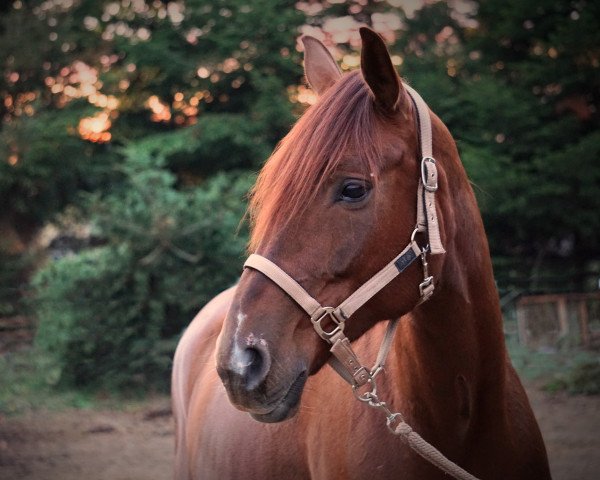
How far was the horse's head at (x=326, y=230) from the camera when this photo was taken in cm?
165

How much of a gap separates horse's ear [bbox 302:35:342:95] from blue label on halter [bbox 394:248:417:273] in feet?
2.54

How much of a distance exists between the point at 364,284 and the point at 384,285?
0.05 m

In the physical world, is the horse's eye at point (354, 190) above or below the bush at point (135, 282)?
above

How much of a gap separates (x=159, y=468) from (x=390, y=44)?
743cm

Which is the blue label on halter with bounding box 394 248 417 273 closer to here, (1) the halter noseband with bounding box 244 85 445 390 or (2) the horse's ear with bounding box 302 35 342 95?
(1) the halter noseband with bounding box 244 85 445 390

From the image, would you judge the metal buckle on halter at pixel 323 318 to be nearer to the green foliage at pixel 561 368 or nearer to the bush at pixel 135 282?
the green foliage at pixel 561 368

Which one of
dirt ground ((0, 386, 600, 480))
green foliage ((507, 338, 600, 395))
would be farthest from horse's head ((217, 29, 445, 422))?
green foliage ((507, 338, 600, 395))

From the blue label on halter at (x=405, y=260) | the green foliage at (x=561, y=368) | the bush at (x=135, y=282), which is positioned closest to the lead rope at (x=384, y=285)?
the blue label on halter at (x=405, y=260)

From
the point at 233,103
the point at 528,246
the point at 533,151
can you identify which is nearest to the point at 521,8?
the point at 533,151

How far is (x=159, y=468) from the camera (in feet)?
19.6

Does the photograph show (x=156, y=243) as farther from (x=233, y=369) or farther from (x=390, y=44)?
(x=233, y=369)

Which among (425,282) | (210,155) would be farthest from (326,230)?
(210,155)

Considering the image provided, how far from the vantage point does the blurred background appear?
8516 millimetres

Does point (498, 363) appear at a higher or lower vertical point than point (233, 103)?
higher
